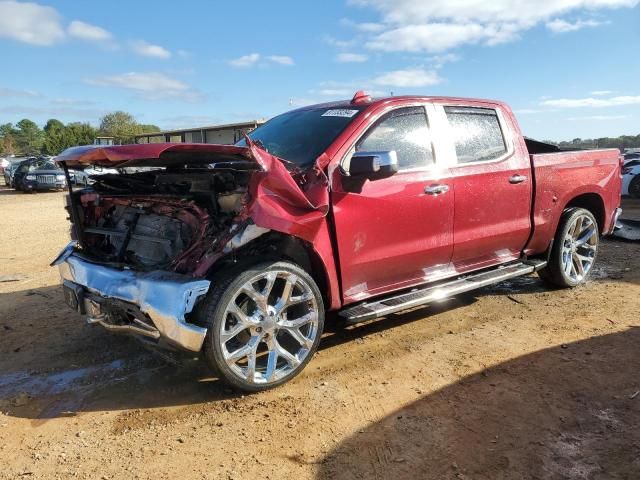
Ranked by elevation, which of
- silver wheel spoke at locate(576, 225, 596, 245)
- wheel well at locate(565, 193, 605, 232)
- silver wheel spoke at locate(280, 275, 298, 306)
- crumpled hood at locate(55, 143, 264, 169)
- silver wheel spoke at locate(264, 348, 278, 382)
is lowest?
silver wheel spoke at locate(264, 348, 278, 382)

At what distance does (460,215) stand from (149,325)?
106 inches

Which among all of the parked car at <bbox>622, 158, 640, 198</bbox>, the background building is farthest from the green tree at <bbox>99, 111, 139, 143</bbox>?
the parked car at <bbox>622, 158, 640, 198</bbox>

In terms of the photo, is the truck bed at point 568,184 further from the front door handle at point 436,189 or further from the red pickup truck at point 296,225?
the front door handle at point 436,189

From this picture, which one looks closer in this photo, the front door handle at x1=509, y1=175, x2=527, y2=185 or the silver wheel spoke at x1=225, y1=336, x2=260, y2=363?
the silver wheel spoke at x1=225, y1=336, x2=260, y2=363

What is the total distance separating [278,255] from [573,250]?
149 inches

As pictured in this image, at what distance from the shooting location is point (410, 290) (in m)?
4.53

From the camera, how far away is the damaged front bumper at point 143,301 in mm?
3232

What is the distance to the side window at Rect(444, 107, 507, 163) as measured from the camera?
477cm

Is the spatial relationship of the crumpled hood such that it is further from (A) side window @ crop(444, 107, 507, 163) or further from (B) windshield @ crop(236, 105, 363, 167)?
(A) side window @ crop(444, 107, 507, 163)

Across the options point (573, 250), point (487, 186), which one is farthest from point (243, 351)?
point (573, 250)

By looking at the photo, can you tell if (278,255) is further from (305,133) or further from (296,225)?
(305,133)

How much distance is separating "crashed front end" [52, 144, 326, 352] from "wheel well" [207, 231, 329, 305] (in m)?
0.08

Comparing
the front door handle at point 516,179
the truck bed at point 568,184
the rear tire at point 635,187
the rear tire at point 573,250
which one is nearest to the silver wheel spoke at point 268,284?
the front door handle at point 516,179

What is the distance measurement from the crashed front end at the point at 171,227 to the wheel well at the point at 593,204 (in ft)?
12.3
